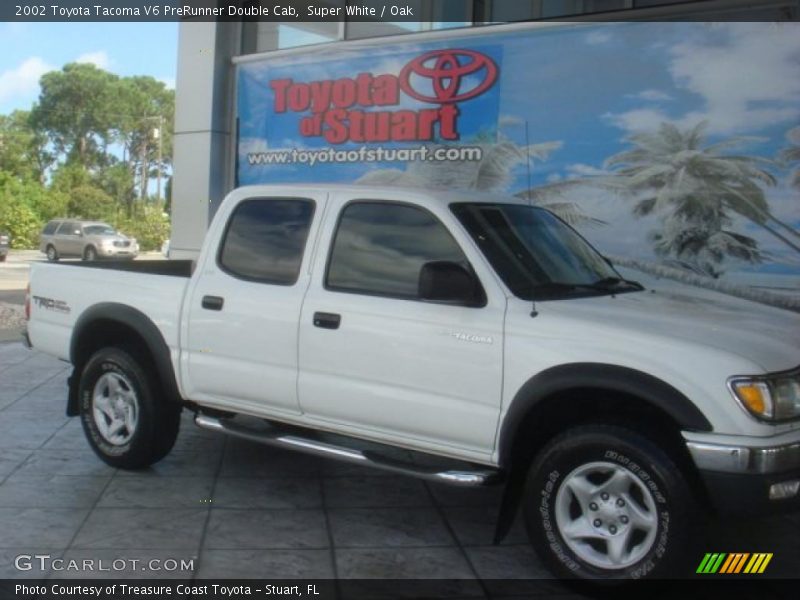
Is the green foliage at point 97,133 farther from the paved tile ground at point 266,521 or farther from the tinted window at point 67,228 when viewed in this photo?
the paved tile ground at point 266,521

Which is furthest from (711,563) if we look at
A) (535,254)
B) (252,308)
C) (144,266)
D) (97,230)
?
(97,230)

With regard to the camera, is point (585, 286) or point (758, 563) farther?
point (585, 286)

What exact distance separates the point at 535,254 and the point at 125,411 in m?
2.98

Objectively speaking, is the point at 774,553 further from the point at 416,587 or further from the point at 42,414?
the point at 42,414

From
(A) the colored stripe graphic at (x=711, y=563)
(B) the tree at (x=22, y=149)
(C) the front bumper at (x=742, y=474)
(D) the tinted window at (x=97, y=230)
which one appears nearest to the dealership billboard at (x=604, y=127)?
(A) the colored stripe graphic at (x=711, y=563)

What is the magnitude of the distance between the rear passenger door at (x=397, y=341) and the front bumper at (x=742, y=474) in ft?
3.35

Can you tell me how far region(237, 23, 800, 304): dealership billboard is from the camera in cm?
814

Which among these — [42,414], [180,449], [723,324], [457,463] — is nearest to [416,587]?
[457,463]

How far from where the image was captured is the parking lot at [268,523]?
4.65 meters

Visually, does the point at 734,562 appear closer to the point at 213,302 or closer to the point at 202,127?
the point at 213,302

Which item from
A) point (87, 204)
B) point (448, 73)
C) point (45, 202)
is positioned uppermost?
point (448, 73)

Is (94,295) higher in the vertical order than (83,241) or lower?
higher

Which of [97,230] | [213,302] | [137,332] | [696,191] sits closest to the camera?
[213,302]

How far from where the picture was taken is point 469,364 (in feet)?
14.9
